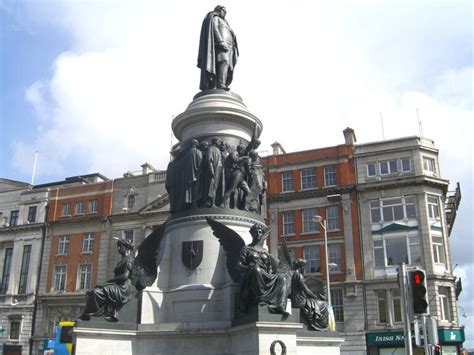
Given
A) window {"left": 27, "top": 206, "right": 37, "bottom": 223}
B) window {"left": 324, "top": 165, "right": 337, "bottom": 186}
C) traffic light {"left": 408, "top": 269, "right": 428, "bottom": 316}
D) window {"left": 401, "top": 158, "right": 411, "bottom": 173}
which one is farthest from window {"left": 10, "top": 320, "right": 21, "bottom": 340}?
traffic light {"left": 408, "top": 269, "right": 428, "bottom": 316}

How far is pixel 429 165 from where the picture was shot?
146 feet

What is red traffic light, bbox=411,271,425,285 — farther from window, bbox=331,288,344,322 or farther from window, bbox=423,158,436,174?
window, bbox=423,158,436,174

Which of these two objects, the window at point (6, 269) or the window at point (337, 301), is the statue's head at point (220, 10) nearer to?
the window at point (337, 301)

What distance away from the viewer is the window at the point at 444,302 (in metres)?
40.6

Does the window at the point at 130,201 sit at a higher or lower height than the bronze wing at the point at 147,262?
higher

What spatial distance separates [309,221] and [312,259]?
348 cm

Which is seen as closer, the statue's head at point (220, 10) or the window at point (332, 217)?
the statue's head at point (220, 10)

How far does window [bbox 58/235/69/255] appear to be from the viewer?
2190 inches

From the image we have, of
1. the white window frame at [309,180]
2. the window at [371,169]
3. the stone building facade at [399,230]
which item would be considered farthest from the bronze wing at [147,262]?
the window at [371,169]

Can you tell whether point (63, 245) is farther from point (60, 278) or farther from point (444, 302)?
point (444, 302)

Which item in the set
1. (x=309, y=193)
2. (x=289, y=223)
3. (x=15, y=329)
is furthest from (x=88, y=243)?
(x=309, y=193)

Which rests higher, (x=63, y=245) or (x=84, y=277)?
(x=63, y=245)

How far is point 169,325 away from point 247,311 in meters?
2.21

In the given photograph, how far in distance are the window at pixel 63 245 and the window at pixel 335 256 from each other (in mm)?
28788
